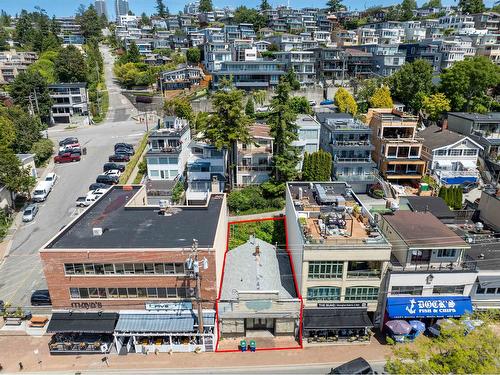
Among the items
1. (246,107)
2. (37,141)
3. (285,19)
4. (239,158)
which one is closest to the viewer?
(239,158)

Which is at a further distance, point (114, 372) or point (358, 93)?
point (358, 93)

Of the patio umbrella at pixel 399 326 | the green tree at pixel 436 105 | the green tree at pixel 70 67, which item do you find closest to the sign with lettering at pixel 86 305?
the patio umbrella at pixel 399 326

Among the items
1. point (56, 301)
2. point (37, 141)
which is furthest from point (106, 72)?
point (56, 301)

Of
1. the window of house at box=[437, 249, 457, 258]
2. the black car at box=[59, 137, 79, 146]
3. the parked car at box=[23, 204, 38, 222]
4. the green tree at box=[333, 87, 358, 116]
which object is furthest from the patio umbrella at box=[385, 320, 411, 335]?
the black car at box=[59, 137, 79, 146]

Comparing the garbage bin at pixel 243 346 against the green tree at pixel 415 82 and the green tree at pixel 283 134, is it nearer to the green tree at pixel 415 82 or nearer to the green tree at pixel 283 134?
the green tree at pixel 283 134

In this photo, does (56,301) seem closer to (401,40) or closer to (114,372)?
(114,372)
